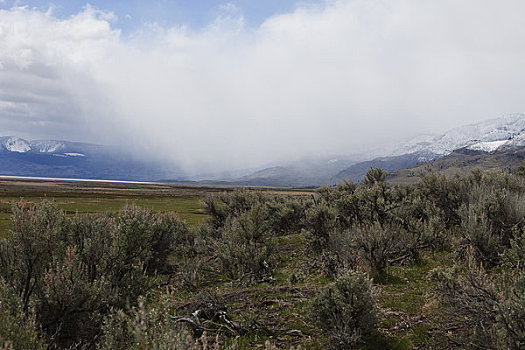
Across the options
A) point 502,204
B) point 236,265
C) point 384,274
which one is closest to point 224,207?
point 236,265

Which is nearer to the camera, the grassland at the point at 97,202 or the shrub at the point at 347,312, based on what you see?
the shrub at the point at 347,312

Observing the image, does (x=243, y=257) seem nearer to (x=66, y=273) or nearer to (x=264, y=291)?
(x=264, y=291)

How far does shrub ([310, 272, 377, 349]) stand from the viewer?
5.92 m

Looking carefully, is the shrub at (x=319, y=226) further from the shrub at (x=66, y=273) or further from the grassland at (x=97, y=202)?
the shrub at (x=66, y=273)

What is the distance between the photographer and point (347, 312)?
6.05 meters

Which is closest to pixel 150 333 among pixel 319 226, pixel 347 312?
pixel 347 312

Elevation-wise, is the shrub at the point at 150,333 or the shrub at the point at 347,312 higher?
the shrub at the point at 150,333

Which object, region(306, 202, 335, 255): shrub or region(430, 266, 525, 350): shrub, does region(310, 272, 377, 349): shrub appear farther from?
region(306, 202, 335, 255): shrub

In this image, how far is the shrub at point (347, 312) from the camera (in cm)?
592

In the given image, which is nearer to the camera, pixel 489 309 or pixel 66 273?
pixel 489 309

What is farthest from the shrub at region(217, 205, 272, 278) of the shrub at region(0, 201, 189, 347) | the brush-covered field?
the shrub at region(0, 201, 189, 347)

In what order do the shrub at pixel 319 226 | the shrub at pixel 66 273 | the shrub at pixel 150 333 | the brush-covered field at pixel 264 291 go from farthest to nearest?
the shrub at pixel 319 226, the shrub at pixel 66 273, the brush-covered field at pixel 264 291, the shrub at pixel 150 333

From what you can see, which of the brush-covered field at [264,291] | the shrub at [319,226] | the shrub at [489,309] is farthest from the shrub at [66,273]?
the shrub at [319,226]

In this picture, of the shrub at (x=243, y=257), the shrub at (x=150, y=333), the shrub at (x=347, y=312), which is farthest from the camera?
the shrub at (x=243, y=257)
